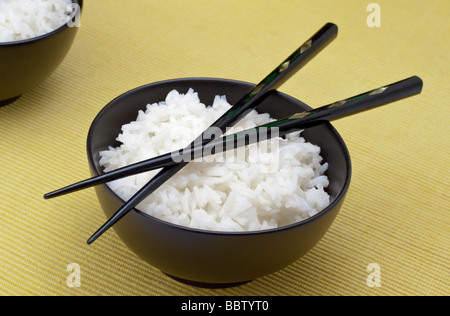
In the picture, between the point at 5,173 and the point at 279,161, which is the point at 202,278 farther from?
the point at 5,173

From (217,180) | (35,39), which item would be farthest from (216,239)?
(35,39)

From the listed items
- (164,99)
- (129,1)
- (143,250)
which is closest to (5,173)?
(164,99)

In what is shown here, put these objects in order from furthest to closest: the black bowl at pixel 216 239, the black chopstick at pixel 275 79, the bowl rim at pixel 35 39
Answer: the bowl rim at pixel 35 39 → the black chopstick at pixel 275 79 → the black bowl at pixel 216 239

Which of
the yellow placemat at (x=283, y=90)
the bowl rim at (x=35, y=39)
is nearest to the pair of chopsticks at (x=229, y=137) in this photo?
the yellow placemat at (x=283, y=90)

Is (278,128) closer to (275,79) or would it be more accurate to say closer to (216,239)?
(275,79)

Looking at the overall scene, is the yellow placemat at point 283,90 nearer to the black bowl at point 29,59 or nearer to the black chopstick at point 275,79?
the black bowl at point 29,59

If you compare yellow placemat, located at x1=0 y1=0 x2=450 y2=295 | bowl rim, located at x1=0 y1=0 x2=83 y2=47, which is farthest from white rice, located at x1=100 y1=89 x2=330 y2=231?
bowl rim, located at x1=0 y1=0 x2=83 y2=47

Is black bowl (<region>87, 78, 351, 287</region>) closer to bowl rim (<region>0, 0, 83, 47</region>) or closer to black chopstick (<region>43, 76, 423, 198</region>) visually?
black chopstick (<region>43, 76, 423, 198</region>)

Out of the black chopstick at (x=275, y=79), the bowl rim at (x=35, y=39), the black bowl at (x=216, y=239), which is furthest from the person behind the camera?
the bowl rim at (x=35, y=39)
